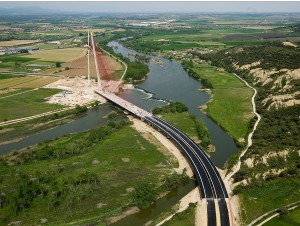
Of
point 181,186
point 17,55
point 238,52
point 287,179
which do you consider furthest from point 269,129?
point 17,55

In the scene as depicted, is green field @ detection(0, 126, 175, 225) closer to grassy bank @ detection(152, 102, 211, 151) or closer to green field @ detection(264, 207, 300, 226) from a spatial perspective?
grassy bank @ detection(152, 102, 211, 151)

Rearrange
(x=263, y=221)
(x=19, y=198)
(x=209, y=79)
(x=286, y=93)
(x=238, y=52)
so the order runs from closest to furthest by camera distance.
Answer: (x=263, y=221)
(x=19, y=198)
(x=286, y=93)
(x=209, y=79)
(x=238, y=52)

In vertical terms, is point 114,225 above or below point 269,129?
below

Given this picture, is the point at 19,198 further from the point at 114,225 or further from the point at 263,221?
the point at 263,221

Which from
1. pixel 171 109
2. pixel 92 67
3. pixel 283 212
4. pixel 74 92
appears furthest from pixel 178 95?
pixel 283 212

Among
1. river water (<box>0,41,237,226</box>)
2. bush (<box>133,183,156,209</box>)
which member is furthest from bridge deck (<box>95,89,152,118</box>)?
bush (<box>133,183,156,209</box>)

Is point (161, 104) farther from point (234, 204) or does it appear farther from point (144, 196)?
point (234, 204)
